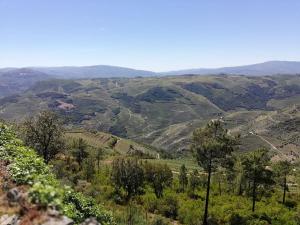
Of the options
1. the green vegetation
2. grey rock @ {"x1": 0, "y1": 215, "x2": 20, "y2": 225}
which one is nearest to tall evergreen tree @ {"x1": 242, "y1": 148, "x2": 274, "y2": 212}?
the green vegetation

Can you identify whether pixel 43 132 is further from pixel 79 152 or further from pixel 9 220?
pixel 79 152

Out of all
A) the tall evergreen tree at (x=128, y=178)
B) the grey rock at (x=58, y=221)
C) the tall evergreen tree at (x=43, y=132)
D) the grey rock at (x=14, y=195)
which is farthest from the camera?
the tall evergreen tree at (x=128, y=178)

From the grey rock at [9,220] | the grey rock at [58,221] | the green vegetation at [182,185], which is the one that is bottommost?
the green vegetation at [182,185]

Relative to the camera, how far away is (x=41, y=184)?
1762 cm

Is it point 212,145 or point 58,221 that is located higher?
point 58,221

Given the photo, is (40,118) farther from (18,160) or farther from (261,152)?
(261,152)

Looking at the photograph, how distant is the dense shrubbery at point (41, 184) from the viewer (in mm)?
15664

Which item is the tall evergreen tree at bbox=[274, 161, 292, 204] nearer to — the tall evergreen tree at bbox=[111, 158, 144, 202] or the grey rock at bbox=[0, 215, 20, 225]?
the tall evergreen tree at bbox=[111, 158, 144, 202]

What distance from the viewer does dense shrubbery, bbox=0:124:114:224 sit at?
617 inches

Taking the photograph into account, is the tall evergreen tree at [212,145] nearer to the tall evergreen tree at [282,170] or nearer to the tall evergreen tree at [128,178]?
→ the tall evergreen tree at [128,178]

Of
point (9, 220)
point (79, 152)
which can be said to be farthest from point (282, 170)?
point (9, 220)

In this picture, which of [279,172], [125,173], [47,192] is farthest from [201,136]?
[47,192]

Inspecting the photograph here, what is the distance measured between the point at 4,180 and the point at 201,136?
5034 centimetres

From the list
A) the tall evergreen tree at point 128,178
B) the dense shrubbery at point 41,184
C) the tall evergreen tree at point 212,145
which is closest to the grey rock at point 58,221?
the dense shrubbery at point 41,184
